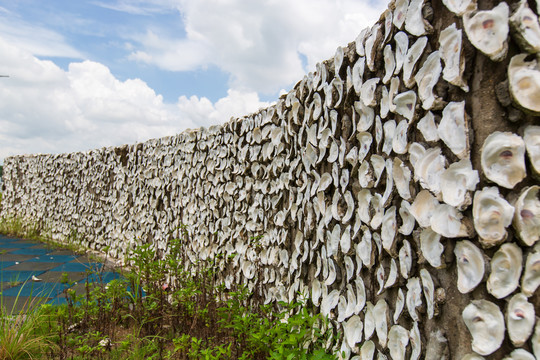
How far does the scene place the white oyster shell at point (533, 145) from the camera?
0.96 metres

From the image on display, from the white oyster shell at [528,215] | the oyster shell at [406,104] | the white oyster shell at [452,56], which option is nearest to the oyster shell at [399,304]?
the white oyster shell at [528,215]

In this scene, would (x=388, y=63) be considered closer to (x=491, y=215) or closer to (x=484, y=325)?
(x=491, y=215)

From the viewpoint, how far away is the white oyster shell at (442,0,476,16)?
42.9 inches

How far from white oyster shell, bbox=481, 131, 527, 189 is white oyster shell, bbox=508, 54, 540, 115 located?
9 centimetres

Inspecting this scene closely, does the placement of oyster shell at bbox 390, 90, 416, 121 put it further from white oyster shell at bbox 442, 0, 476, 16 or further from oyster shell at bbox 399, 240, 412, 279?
oyster shell at bbox 399, 240, 412, 279

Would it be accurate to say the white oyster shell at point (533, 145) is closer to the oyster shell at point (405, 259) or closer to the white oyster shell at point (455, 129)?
the white oyster shell at point (455, 129)

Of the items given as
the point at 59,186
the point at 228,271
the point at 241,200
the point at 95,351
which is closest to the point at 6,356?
the point at 95,351

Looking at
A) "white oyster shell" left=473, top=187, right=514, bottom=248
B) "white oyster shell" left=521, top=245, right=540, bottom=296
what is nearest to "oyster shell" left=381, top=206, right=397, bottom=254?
"white oyster shell" left=473, top=187, right=514, bottom=248

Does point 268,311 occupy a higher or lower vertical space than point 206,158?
lower

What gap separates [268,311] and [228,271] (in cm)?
88

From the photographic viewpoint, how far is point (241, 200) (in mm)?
3119

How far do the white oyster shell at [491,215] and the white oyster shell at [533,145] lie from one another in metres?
0.11

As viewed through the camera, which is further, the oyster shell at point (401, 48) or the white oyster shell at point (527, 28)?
the oyster shell at point (401, 48)

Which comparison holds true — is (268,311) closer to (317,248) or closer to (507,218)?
(317,248)
